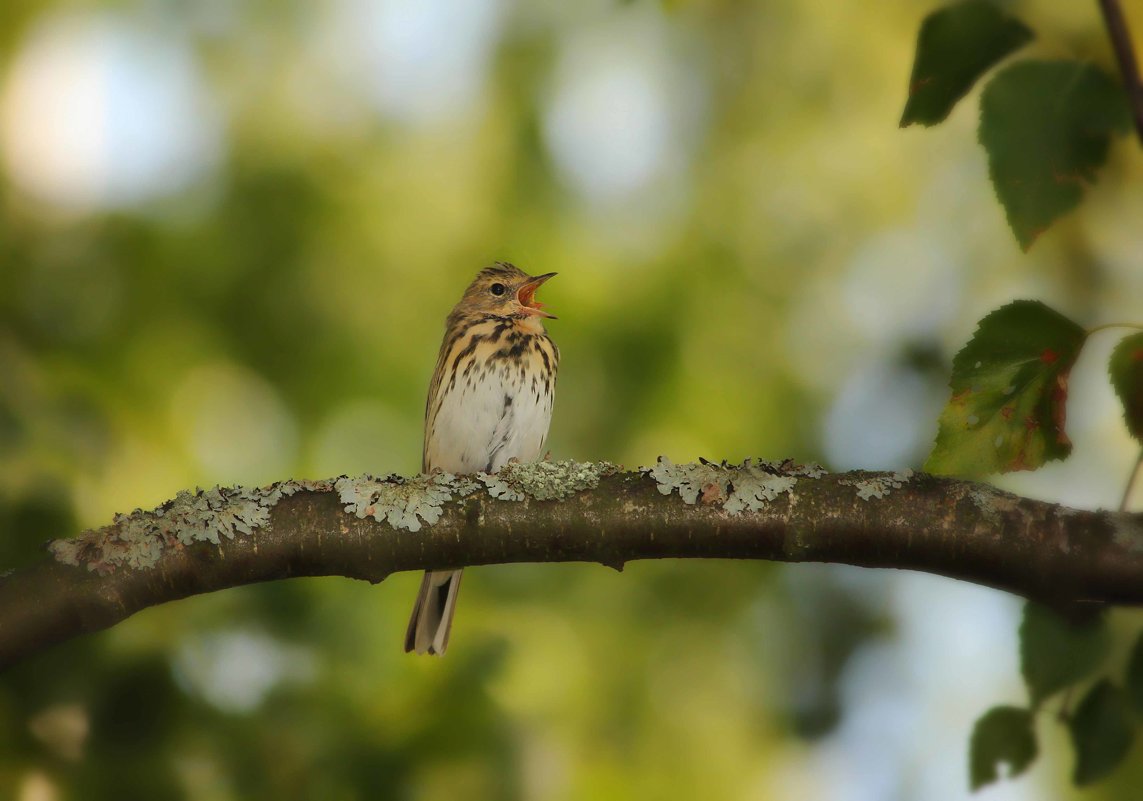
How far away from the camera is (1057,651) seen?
2.29 metres

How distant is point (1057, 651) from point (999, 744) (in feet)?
0.74

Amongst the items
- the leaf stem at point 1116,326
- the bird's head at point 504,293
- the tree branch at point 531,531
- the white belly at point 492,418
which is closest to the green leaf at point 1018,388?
the leaf stem at point 1116,326

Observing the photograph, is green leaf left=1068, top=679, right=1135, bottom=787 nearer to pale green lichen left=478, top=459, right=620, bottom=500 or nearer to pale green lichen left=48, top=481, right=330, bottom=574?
pale green lichen left=478, top=459, right=620, bottom=500

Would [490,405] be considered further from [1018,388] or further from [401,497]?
[1018,388]

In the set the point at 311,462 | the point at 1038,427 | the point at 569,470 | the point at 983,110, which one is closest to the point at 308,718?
the point at 569,470

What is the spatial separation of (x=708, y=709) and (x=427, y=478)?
3.93 m

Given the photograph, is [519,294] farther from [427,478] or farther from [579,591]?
[427,478]

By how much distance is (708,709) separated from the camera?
6.84m

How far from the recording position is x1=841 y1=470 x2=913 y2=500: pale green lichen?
10.0 ft

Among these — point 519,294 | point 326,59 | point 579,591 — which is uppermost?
point 326,59

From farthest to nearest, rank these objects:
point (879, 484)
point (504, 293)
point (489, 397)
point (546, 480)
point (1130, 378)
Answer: point (504, 293) < point (489, 397) < point (546, 480) < point (879, 484) < point (1130, 378)

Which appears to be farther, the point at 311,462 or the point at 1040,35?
the point at 311,462

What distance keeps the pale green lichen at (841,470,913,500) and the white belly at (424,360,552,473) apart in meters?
3.52

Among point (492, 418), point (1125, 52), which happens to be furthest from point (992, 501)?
point (492, 418)
